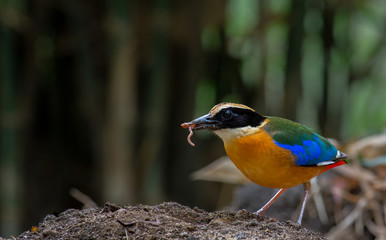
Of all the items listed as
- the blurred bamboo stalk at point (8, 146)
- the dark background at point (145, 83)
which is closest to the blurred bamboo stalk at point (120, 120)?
Answer: the dark background at point (145, 83)

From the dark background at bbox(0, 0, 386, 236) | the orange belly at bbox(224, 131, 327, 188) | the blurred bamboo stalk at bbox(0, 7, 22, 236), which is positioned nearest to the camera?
the orange belly at bbox(224, 131, 327, 188)

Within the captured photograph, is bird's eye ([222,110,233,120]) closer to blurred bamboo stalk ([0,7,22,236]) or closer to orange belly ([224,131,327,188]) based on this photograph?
orange belly ([224,131,327,188])

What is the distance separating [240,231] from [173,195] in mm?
4815

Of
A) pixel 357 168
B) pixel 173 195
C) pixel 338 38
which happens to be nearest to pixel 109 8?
pixel 173 195

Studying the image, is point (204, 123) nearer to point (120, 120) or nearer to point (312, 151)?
point (312, 151)

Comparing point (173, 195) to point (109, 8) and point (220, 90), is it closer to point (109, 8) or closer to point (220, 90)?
point (220, 90)

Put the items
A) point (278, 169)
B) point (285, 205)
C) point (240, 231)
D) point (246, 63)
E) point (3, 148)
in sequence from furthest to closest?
point (246, 63), point (3, 148), point (285, 205), point (278, 169), point (240, 231)

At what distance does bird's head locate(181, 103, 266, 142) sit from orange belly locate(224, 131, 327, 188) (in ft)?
0.13

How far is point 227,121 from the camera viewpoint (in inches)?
116

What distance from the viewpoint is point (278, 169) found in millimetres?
2936

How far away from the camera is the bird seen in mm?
2916

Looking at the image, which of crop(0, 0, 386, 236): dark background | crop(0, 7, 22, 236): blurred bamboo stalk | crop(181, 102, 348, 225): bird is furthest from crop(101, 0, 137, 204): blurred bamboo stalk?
crop(181, 102, 348, 225): bird

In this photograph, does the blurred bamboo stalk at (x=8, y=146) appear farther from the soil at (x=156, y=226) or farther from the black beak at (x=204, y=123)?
the black beak at (x=204, y=123)

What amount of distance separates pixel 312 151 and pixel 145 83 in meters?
4.34
